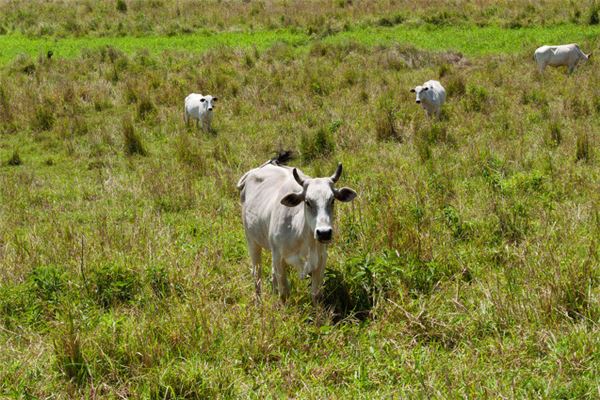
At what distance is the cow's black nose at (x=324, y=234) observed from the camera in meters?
4.48

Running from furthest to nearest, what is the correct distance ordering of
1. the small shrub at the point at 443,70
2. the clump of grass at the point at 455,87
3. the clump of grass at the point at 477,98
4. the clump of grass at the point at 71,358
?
1. the small shrub at the point at 443,70
2. the clump of grass at the point at 455,87
3. the clump of grass at the point at 477,98
4. the clump of grass at the point at 71,358

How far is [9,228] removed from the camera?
720 cm

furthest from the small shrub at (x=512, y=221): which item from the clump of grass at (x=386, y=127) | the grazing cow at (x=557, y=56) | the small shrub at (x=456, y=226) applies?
the grazing cow at (x=557, y=56)

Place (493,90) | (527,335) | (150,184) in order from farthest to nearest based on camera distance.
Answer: (493,90) < (150,184) < (527,335)

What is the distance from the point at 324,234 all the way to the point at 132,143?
284 inches

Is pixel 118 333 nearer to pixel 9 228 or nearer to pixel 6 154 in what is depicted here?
pixel 9 228

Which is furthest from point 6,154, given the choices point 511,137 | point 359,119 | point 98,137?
point 511,137

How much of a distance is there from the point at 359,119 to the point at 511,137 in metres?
2.77

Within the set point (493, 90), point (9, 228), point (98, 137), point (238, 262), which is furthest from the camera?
point (493, 90)

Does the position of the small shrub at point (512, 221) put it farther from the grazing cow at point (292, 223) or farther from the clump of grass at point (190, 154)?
the clump of grass at point (190, 154)

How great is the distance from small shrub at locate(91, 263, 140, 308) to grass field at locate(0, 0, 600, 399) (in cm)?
2

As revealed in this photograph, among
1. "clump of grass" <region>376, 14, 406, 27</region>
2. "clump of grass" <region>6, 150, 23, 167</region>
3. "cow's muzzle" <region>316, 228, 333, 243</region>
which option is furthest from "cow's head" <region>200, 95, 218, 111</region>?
"clump of grass" <region>376, 14, 406, 27</region>

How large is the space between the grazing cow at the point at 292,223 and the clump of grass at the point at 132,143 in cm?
542

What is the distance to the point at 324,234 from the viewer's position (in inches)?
176
